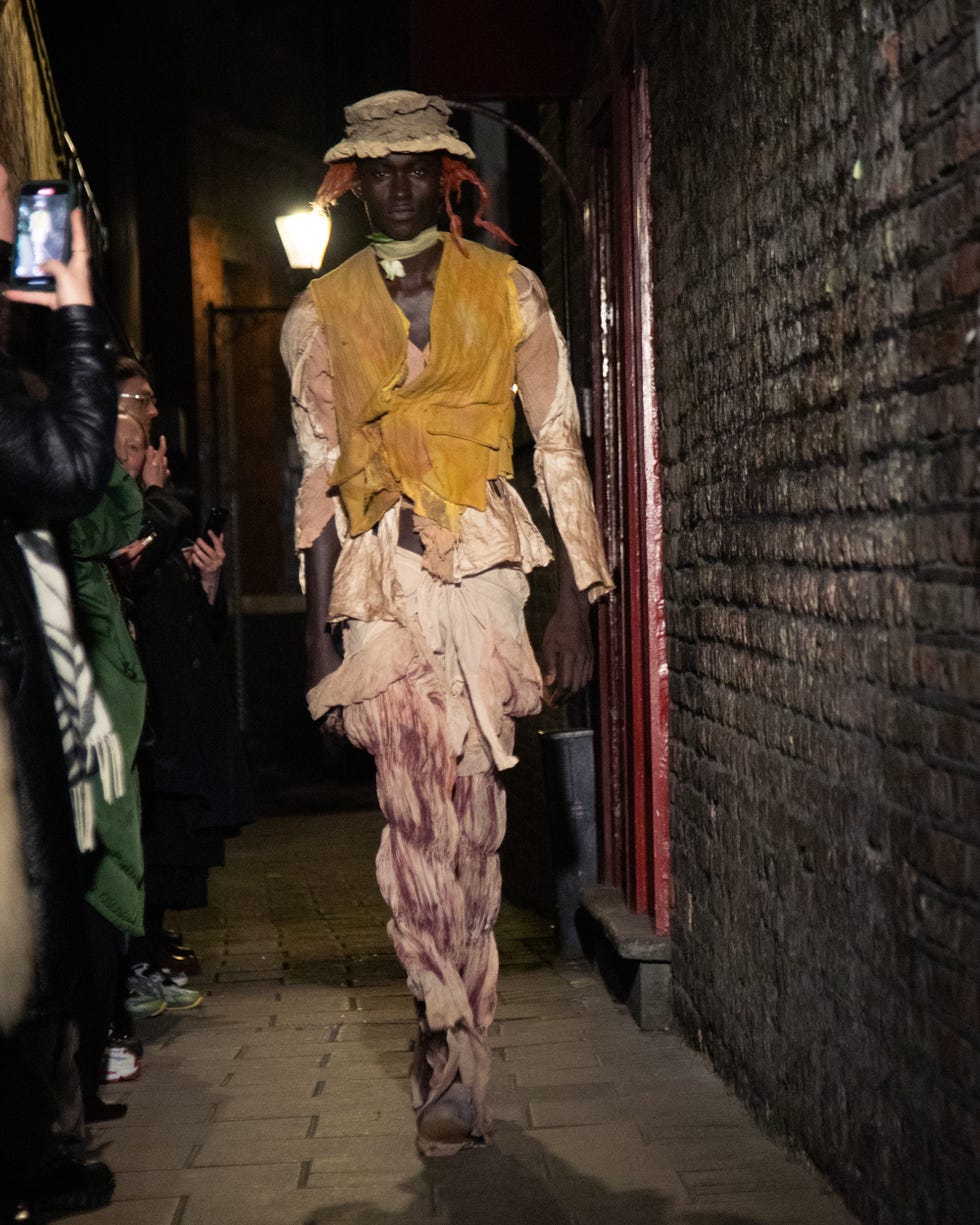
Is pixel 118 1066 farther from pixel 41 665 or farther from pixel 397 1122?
pixel 41 665

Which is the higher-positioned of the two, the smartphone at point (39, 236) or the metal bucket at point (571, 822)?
the smartphone at point (39, 236)

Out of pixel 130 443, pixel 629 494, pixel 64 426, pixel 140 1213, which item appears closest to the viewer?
pixel 64 426

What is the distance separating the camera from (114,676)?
4.61 meters

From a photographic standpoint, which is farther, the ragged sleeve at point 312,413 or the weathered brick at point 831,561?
the ragged sleeve at point 312,413

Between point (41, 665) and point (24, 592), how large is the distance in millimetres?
158

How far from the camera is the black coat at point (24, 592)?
340 centimetres

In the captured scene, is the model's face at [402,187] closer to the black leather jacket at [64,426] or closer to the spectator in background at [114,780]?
the spectator in background at [114,780]

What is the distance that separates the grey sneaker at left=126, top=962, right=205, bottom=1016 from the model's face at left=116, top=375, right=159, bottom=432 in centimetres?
195

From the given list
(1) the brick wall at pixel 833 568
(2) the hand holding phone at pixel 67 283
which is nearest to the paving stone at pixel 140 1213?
(1) the brick wall at pixel 833 568

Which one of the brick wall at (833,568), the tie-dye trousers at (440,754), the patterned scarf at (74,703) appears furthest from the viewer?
the tie-dye trousers at (440,754)

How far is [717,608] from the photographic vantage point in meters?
4.95

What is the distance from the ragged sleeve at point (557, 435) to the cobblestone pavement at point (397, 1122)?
1.39 metres

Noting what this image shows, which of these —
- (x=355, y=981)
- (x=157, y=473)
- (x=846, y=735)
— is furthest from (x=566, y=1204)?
(x=157, y=473)

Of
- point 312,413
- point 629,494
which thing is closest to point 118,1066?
point 312,413
